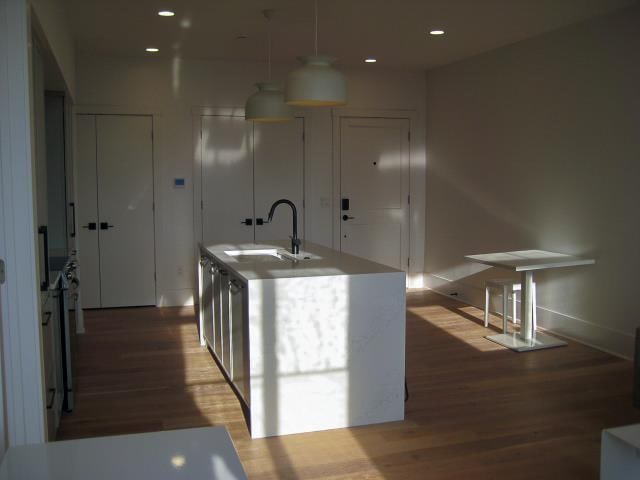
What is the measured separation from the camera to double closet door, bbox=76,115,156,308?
23.1 ft

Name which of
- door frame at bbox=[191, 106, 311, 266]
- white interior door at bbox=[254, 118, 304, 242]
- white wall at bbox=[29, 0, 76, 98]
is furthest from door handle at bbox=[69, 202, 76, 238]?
white interior door at bbox=[254, 118, 304, 242]

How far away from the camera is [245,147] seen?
748cm

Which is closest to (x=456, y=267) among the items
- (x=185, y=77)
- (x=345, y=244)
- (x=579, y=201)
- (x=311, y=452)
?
(x=345, y=244)

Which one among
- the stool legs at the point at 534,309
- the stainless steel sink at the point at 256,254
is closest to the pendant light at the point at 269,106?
the stainless steel sink at the point at 256,254

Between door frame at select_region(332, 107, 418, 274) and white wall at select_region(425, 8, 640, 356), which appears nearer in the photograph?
white wall at select_region(425, 8, 640, 356)

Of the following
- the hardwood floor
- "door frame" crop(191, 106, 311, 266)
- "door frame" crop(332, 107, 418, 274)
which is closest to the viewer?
the hardwood floor

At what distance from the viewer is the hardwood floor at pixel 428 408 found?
3365 millimetres

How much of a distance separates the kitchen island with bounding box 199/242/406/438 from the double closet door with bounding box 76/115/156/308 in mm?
3635

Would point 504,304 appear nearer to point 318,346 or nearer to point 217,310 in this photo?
point 217,310

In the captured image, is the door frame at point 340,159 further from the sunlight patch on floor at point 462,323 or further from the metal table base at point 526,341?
the metal table base at point 526,341

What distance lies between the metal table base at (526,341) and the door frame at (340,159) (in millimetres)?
2531

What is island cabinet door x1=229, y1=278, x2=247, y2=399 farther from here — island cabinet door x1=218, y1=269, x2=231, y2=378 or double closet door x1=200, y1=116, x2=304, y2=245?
double closet door x1=200, y1=116, x2=304, y2=245

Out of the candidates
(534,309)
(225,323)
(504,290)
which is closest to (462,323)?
(504,290)

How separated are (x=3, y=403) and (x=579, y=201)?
4667mm
